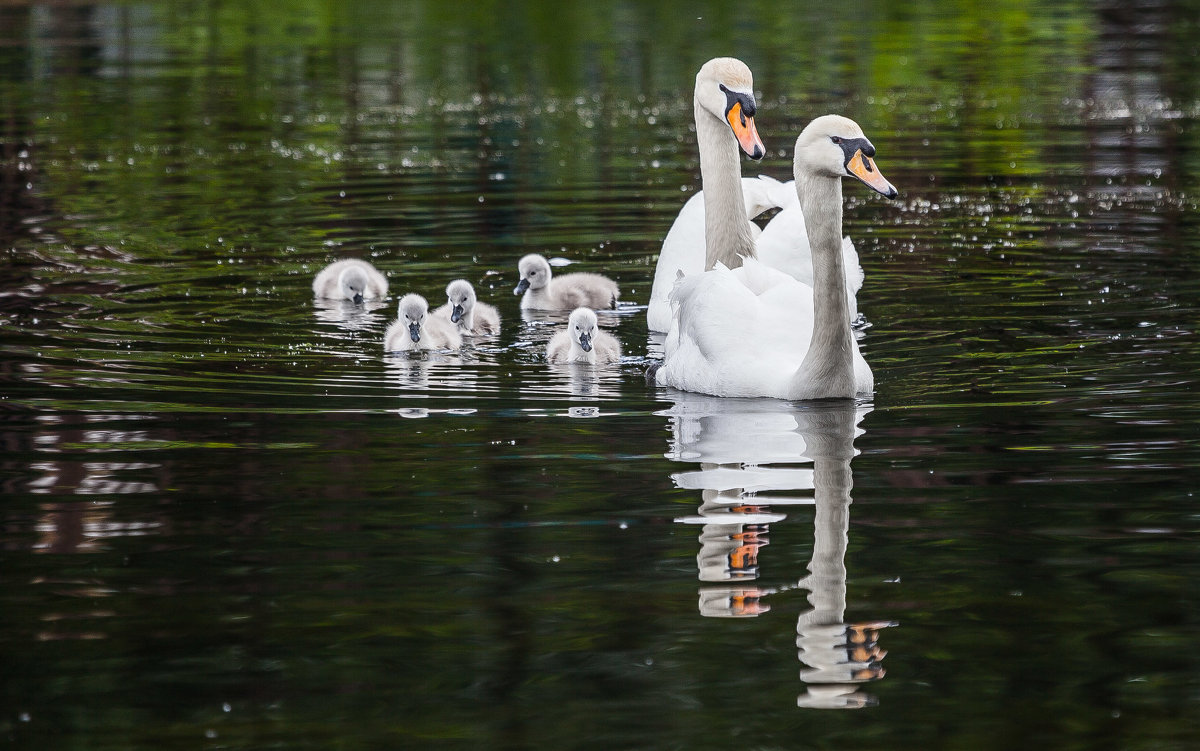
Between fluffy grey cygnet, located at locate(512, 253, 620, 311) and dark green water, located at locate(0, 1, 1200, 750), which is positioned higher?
fluffy grey cygnet, located at locate(512, 253, 620, 311)

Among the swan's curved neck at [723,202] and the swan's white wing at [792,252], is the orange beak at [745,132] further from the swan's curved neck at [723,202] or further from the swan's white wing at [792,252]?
the swan's white wing at [792,252]

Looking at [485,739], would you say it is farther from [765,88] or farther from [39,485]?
[765,88]

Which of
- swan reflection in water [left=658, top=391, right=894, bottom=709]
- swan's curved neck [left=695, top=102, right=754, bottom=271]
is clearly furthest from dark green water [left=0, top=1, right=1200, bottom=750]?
swan's curved neck [left=695, top=102, right=754, bottom=271]

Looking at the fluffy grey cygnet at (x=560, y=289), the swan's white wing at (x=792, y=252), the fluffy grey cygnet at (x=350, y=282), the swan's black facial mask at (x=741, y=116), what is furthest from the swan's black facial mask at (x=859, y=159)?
the fluffy grey cygnet at (x=350, y=282)

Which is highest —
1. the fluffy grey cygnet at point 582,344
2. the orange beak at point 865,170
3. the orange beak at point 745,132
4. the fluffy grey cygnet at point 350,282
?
the orange beak at point 745,132

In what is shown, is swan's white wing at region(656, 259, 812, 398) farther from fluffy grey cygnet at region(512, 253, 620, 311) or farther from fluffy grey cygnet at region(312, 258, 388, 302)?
fluffy grey cygnet at region(312, 258, 388, 302)

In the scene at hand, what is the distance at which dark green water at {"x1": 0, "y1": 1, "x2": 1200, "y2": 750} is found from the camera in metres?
4.91

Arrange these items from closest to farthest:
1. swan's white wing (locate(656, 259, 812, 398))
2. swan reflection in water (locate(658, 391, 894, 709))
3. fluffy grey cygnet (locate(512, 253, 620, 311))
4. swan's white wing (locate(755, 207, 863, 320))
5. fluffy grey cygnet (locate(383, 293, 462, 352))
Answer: swan reflection in water (locate(658, 391, 894, 709)) → swan's white wing (locate(656, 259, 812, 398)) → fluffy grey cygnet (locate(383, 293, 462, 352)) → swan's white wing (locate(755, 207, 863, 320)) → fluffy grey cygnet (locate(512, 253, 620, 311))

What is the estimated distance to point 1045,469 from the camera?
7.11 meters

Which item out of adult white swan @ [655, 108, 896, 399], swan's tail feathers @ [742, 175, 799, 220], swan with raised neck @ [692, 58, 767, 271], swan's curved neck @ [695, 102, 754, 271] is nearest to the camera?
adult white swan @ [655, 108, 896, 399]

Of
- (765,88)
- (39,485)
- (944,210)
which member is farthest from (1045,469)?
(765,88)

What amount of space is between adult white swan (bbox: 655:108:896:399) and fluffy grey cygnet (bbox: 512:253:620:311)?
240 cm

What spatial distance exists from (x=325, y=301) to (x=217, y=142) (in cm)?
999

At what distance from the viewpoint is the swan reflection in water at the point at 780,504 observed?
Result: 5.12 meters
